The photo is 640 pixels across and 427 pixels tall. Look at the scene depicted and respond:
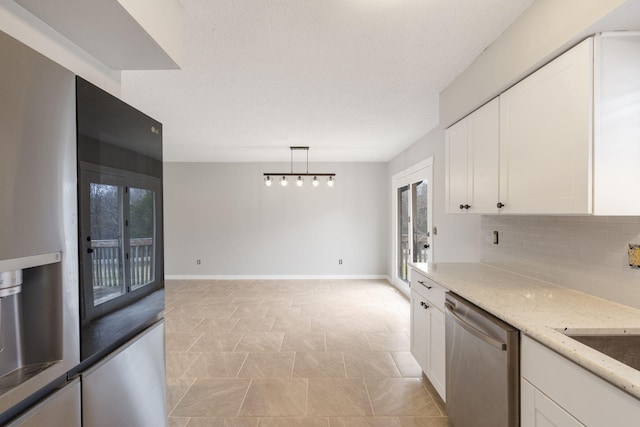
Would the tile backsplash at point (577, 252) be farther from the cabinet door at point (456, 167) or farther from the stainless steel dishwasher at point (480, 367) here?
the stainless steel dishwasher at point (480, 367)

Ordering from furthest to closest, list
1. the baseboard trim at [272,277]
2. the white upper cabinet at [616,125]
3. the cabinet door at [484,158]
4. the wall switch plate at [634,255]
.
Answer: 1. the baseboard trim at [272,277]
2. the cabinet door at [484,158]
3. the wall switch plate at [634,255]
4. the white upper cabinet at [616,125]

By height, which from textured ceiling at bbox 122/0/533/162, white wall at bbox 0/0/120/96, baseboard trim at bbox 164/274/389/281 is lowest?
baseboard trim at bbox 164/274/389/281

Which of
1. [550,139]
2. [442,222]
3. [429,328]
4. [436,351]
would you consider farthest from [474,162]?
[442,222]

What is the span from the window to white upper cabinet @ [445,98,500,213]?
200 centimetres

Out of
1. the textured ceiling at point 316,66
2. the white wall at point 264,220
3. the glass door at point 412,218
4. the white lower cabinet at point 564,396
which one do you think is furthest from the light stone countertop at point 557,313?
the white wall at point 264,220

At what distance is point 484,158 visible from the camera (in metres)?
2.11

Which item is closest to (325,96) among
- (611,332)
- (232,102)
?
(232,102)

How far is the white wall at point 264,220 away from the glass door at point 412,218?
2.13ft

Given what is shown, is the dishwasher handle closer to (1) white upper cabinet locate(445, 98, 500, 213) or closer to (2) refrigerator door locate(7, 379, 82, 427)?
(1) white upper cabinet locate(445, 98, 500, 213)

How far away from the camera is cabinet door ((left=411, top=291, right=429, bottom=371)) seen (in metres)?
2.40

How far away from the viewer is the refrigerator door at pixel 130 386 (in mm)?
968

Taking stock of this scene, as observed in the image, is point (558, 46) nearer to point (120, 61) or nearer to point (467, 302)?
point (467, 302)

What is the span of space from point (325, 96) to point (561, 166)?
1951mm

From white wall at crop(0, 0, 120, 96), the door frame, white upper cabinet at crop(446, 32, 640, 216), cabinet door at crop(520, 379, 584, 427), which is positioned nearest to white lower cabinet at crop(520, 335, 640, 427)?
cabinet door at crop(520, 379, 584, 427)
